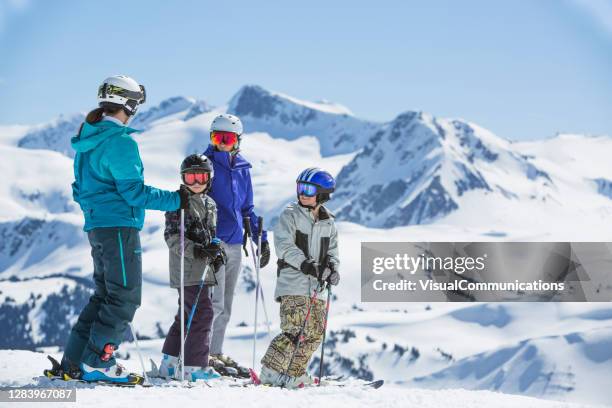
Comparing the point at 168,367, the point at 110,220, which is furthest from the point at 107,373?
the point at 110,220

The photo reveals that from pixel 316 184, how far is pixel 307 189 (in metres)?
0.12

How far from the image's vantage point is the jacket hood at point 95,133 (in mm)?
7543

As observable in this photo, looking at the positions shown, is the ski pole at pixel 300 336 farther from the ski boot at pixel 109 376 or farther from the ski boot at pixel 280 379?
the ski boot at pixel 109 376

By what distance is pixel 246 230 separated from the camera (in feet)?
33.1

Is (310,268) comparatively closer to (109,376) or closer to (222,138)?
(109,376)

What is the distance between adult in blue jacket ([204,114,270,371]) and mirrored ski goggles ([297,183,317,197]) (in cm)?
133

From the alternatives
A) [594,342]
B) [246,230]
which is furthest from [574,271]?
[246,230]

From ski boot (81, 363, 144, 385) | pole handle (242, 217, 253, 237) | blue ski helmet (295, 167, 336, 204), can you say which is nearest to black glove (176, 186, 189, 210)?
blue ski helmet (295, 167, 336, 204)

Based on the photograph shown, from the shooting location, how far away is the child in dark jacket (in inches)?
334

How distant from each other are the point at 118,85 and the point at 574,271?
624ft

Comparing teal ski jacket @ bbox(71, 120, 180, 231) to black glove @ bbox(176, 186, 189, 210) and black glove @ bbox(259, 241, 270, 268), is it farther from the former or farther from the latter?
black glove @ bbox(259, 241, 270, 268)

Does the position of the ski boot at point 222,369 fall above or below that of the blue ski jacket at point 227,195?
below

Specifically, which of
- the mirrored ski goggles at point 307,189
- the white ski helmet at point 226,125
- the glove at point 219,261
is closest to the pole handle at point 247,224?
the white ski helmet at point 226,125

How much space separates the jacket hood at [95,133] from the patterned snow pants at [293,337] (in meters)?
2.66
